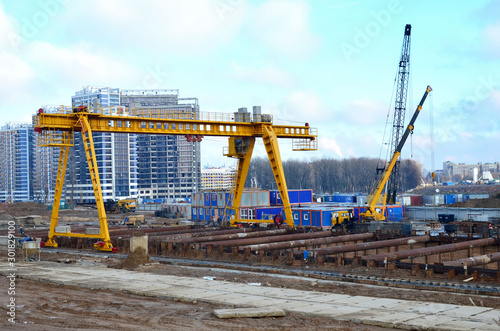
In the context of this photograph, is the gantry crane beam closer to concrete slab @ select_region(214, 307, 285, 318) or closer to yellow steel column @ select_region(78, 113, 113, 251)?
yellow steel column @ select_region(78, 113, 113, 251)

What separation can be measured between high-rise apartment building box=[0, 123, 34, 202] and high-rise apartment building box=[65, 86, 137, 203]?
26.2 meters

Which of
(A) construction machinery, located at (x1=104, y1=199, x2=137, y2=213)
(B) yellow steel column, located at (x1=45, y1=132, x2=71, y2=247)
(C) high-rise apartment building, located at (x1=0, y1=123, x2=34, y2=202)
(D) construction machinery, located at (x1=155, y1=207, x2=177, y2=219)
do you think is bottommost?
(D) construction machinery, located at (x1=155, y1=207, x2=177, y2=219)

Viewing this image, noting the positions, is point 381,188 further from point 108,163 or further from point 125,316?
point 108,163

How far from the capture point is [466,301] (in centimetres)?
1417

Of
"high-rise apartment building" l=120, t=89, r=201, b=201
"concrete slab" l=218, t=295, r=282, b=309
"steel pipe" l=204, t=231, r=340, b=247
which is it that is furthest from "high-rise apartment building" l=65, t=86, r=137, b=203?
"concrete slab" l=218, t=295, r=282, b=309

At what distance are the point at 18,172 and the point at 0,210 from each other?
80.2 meters

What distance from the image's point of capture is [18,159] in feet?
506

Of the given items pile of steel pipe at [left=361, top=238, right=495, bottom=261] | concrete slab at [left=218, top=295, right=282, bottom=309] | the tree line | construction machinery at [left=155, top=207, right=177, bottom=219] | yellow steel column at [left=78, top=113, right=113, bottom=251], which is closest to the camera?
concrete slab at [left=218, top=295, right=282, bottom=309]

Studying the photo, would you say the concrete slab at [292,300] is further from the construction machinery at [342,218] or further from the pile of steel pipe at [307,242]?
the construction machinery at [342,218]

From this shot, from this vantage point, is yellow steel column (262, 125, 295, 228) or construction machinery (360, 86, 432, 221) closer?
yellow steel column (262, 125, 295, 228)

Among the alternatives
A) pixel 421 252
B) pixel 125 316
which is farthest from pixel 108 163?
pixel 125 316

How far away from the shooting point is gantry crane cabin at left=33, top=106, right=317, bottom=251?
29.3 meters

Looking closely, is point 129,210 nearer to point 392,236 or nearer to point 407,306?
point 392,236

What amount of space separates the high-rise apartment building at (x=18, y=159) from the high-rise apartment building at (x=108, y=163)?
2621 centimetres
